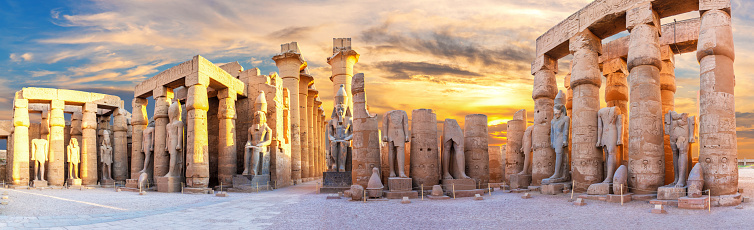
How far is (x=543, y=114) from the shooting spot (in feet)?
57.7

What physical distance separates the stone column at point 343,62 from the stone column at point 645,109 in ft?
53.4

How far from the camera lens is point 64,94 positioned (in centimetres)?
2416

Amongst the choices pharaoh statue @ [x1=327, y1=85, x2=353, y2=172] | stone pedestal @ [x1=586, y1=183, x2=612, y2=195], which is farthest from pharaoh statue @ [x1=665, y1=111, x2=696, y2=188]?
pharaoh statue @ [x1=327, y1=85, x2=353, y2=172]

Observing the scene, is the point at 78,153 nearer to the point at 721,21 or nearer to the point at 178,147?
the point at 178,147

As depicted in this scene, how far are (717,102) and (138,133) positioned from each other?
23.0m

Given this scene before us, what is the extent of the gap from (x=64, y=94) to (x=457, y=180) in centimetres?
2092

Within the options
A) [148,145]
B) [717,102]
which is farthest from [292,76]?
[717,102]

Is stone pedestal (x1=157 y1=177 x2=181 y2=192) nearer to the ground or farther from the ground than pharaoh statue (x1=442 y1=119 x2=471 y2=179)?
nearer to the ground

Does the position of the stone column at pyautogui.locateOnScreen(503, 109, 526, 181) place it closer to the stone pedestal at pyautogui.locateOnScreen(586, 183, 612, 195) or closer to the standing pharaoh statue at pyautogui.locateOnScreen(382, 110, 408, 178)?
the stone pedestal at pyautogui.locateOnScreen(586, 183, 612, 195)

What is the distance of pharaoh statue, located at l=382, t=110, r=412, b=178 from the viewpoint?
1573 cm

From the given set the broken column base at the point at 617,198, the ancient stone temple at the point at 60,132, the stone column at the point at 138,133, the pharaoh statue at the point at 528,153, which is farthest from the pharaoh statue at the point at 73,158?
the broken column base at the point at 617,198

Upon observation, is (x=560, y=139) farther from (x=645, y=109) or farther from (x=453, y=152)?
(x=453, y=152)

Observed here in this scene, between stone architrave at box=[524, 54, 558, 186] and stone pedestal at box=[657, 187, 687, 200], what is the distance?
4.67m

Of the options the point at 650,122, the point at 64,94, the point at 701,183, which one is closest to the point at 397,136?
the point at 650,122
